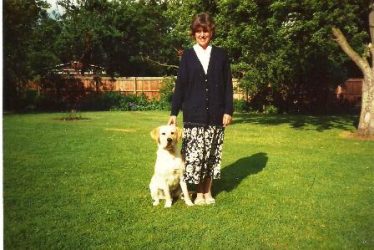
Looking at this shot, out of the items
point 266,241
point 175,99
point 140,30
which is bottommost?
point 266,241

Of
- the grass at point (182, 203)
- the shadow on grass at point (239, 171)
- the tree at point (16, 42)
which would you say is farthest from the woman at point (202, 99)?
the tree at point (16, 42)

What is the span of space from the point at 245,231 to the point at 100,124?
11.3 m

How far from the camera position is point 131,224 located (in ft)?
16.1

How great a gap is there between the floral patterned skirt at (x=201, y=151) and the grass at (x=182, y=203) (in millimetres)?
435

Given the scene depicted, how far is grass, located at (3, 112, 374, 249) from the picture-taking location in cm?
452

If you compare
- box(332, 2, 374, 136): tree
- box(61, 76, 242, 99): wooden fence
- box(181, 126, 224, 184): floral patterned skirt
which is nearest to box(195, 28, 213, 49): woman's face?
box(181, 126, 224, 184): floral patterned skirt

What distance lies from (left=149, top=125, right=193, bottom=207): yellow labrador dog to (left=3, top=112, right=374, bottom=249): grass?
19 centimetres

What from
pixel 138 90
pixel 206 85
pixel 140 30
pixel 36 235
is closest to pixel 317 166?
pixel 206 85

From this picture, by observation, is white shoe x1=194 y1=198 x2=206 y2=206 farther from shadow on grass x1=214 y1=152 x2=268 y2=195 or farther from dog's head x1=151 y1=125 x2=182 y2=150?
dog's head x1=151 y1=125 x2=182 y2=150

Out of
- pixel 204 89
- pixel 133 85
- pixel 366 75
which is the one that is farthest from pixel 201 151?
pixel 133 85

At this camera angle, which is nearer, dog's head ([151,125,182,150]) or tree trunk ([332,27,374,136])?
dog's head ([151,125,182,150])

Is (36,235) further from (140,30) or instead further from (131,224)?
(140,30)

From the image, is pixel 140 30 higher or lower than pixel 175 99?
higher

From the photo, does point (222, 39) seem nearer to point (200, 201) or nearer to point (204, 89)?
point (204, 89)
